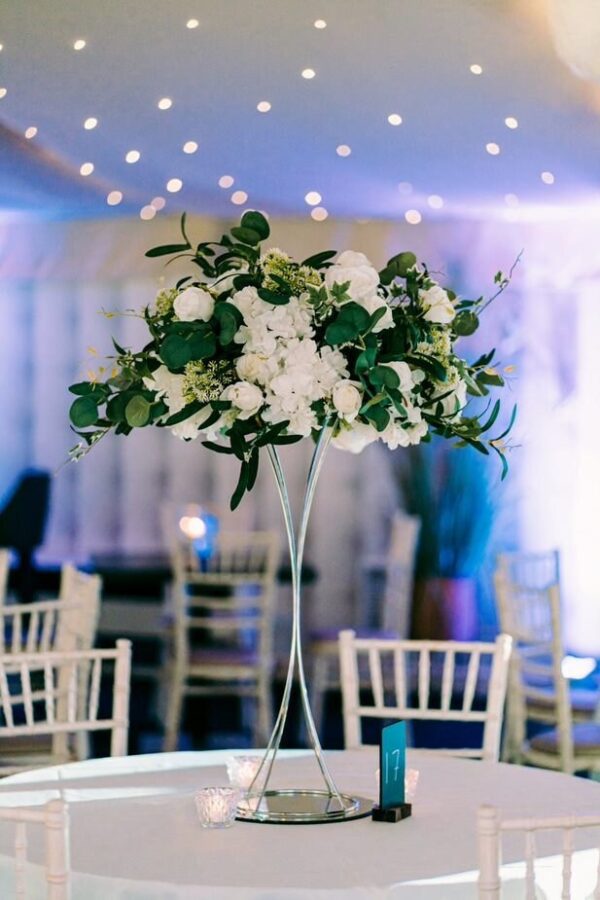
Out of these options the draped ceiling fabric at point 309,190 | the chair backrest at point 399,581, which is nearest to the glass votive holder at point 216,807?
the draped ceiling fabric at point 309,190

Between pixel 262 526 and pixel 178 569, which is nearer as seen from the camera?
pixel 178 569

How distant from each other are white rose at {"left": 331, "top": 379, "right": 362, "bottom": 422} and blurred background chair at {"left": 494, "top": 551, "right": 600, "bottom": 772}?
2.17 metres

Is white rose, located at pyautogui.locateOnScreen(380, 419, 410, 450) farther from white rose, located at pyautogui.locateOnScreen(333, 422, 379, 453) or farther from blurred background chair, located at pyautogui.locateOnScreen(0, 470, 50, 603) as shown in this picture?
blurred background chair, located at pyautogui.locateOnScreen(0, 470, 50, 603)

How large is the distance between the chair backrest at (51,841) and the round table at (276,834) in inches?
7.6

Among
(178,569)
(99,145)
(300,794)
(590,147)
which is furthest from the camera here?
(178,569)

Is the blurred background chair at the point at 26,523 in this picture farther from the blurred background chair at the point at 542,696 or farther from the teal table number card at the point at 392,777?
the teal table number card at the point at 392,777

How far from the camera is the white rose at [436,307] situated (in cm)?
227

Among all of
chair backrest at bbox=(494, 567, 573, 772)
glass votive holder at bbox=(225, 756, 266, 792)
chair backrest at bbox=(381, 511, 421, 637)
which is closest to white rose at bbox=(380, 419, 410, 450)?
glass votive holder at bbox=(225, 756, 266, 792)

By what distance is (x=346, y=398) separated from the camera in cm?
214

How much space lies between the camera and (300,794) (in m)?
2.36

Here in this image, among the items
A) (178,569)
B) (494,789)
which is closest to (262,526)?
(178,569)

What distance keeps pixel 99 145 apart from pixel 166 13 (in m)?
0.55

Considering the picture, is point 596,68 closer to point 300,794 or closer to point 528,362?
point 528,362

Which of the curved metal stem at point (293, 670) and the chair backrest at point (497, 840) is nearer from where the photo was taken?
the chair backrest at point (497, 840)
